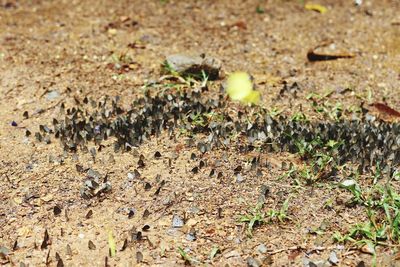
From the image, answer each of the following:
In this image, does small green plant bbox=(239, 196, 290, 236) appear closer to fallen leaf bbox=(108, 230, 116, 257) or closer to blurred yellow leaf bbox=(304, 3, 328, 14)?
fallen leaf bbox=(108, 230, 116, 257)

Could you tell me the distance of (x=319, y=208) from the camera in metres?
4.04

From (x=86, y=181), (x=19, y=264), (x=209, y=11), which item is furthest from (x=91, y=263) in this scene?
(x=209, y=11)

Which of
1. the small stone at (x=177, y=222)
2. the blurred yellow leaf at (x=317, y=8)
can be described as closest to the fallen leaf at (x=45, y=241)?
the small stone at (x=177, y=222)

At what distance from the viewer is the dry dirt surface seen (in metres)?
3.80

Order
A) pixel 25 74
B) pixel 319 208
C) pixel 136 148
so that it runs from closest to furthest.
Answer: pixel 319 208 → pixel 136 148 → pixel 25 74

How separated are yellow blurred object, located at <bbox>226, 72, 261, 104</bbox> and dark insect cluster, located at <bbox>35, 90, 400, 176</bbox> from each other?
17cm

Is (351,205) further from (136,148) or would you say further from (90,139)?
(90,139)

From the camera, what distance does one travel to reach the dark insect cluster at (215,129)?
4535 millimetres

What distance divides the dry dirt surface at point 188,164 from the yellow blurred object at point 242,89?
0.10 m

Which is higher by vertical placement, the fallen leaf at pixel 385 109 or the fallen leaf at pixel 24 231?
the fallen leaf at pixel 24 231

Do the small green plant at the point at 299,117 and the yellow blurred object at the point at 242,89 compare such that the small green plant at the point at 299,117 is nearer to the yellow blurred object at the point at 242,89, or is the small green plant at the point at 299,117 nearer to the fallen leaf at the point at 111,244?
the yellow blurred object at the point at 242,89

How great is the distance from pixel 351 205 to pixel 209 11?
12.9 feet

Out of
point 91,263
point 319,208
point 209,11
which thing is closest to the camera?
point 91,263

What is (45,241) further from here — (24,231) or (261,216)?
(261,216)
